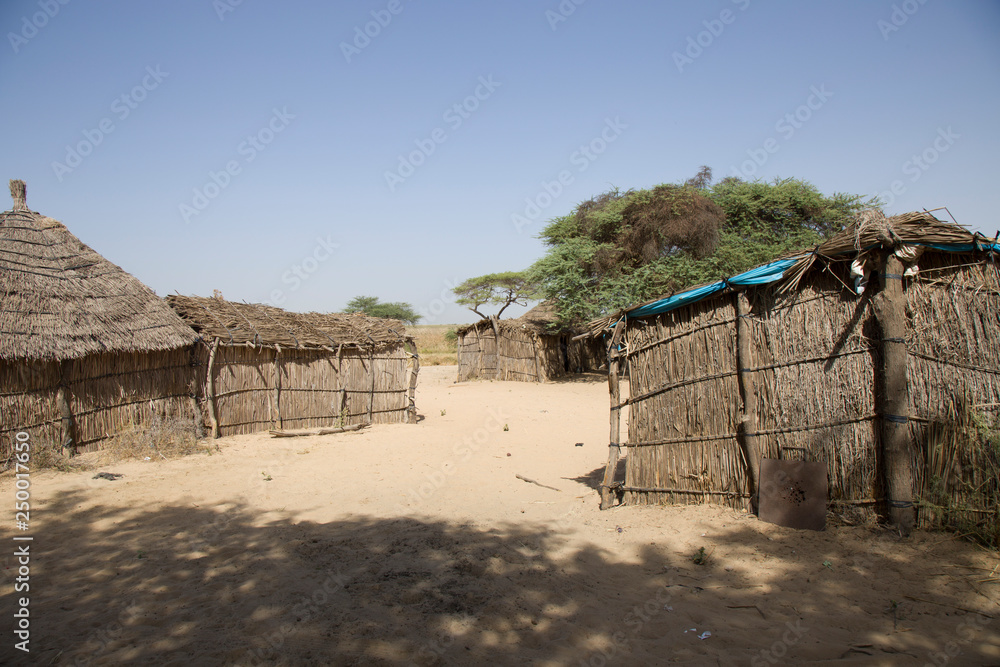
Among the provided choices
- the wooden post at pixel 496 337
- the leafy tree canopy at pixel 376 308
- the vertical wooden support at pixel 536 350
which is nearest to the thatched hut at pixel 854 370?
the wooden post at pixel 496 337

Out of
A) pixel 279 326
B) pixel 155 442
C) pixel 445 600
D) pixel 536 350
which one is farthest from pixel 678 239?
pixel 445 600

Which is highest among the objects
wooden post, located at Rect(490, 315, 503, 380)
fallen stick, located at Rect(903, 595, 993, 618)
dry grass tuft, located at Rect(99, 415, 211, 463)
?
wooden post, located at Rect(490, 315, 503, 380)

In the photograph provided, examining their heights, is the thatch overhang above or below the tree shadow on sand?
above

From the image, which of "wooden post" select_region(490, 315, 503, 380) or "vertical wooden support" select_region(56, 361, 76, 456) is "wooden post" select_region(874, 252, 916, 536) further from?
"wooden post" select_region(490, 315, 503, 380)

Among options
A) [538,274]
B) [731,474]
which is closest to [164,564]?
[731,474]

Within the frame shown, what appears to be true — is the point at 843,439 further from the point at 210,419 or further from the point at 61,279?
the point at 61,279

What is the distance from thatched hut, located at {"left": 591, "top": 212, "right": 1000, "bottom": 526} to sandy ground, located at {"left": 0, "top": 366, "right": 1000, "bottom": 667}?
461mm

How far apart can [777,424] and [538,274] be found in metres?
17.5

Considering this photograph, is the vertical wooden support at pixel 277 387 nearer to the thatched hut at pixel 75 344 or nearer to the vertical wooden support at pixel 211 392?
the vertical wooden support at pixel 211 392

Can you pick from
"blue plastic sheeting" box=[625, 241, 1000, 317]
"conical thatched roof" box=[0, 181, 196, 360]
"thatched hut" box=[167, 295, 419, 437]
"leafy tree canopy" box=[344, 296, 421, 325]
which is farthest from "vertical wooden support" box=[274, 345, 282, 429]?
"leafy tree canopy" box=[344, 296, 421, 325]

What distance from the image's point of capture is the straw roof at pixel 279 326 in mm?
10469

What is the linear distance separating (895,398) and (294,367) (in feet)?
34.2

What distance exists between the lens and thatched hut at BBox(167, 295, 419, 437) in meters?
10.4

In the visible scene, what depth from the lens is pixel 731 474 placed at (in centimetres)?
537
